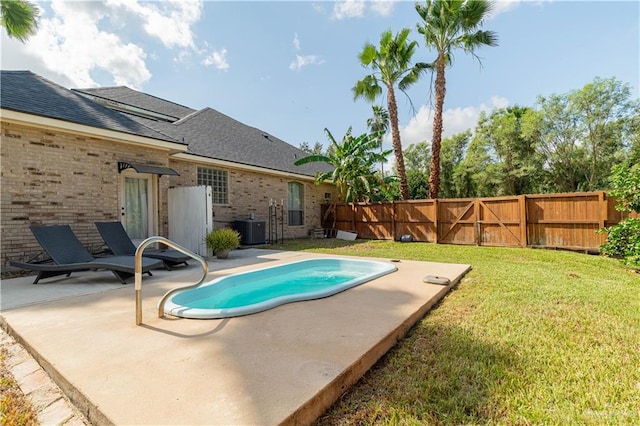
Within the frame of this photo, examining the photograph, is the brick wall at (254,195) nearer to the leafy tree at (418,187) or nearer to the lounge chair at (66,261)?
the lounge chair at (66,261)

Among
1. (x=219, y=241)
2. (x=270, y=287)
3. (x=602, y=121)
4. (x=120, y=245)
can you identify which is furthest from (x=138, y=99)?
(x=602, y=121)

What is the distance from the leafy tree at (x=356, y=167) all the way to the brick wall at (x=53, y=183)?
31.3 feet

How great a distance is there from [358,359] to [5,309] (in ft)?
16.6

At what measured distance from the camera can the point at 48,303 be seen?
15.1ft

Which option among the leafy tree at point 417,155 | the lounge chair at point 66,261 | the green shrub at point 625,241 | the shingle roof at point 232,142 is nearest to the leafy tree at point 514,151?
the leafy tree at point 417,155

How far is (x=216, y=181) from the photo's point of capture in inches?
512

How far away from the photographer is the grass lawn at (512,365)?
7.18 ft

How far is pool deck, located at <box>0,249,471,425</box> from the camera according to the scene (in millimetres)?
2066

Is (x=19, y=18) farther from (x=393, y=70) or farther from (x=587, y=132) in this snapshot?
(x=587, y=132)

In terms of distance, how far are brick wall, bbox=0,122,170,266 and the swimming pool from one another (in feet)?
16.5

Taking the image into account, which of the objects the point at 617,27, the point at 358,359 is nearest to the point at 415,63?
the point at 617,27

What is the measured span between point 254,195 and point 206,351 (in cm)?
1194

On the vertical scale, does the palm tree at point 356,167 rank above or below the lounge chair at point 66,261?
above

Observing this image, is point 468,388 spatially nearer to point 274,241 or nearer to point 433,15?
point 274,241
